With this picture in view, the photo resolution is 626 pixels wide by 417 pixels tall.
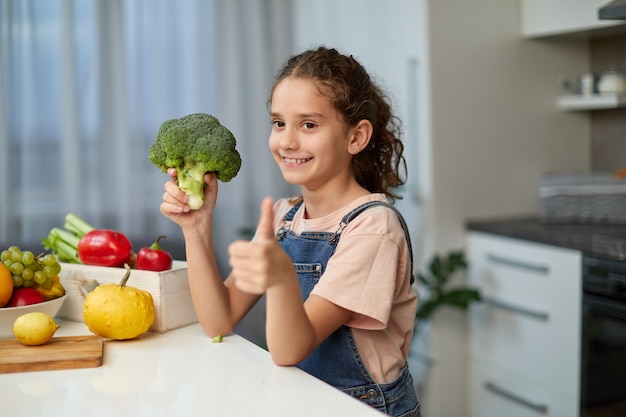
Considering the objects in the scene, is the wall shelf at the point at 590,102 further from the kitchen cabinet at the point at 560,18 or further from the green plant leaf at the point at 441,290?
the green plant leaf at the point at 441,290

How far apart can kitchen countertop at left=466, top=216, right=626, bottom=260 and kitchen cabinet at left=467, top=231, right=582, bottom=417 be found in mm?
27

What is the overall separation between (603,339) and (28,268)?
1.81m

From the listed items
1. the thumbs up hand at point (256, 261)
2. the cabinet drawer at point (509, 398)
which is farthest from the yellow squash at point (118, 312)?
the cabinet drawer at point (509, 398)

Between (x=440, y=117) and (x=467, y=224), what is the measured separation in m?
0.44

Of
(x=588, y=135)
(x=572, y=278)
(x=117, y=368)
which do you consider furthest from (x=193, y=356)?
(x=588, y=135)

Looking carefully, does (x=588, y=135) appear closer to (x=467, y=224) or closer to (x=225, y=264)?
(x=467, y=224)

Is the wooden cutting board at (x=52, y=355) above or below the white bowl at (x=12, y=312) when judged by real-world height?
below

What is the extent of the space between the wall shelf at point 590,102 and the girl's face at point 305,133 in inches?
71.4

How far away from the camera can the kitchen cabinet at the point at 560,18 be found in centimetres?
279

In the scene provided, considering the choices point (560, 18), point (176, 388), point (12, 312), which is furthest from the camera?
point (560, 18)

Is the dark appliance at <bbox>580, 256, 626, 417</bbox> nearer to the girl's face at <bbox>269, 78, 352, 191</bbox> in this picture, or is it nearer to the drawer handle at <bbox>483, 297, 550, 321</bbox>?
the drawer handle at <bbox>483, 297, 550, 321</bbox>

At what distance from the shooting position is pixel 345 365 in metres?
1.35

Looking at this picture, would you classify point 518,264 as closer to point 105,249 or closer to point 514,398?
point 514,398

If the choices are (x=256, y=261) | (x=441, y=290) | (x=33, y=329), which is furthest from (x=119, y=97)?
(x=256, y=261)
